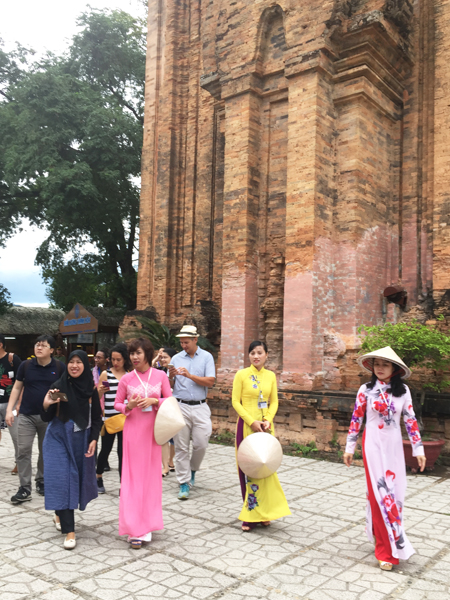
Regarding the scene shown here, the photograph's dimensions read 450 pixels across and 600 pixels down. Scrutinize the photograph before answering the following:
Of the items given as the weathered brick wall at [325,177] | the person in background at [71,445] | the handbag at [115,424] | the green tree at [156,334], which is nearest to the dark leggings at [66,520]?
the person in background at [71,445]

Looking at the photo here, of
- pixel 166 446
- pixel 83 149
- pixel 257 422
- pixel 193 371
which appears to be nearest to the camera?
pixel 257 422

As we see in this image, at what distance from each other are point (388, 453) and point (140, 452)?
2.11 m

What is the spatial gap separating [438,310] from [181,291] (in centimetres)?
712

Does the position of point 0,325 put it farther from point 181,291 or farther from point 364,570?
point 364,570

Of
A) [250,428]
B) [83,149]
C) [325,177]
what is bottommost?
[250,428]

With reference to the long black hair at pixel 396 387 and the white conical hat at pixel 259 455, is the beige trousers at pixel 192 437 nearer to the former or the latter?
the white conical hat at pixel 259 455

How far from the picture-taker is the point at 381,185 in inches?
422

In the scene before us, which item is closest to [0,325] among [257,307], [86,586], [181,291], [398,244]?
[181,291]

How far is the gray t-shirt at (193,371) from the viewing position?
6.50 m

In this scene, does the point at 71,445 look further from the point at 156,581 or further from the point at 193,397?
the point at 193,397

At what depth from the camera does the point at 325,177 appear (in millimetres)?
10070

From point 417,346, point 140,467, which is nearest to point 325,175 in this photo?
point 417,346

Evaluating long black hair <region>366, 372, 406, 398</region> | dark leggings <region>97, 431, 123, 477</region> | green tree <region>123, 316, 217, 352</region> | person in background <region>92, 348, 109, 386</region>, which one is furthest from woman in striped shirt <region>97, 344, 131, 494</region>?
green tree <region>123, 316, 217, 352</region>

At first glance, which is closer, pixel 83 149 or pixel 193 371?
pixel 193 371
